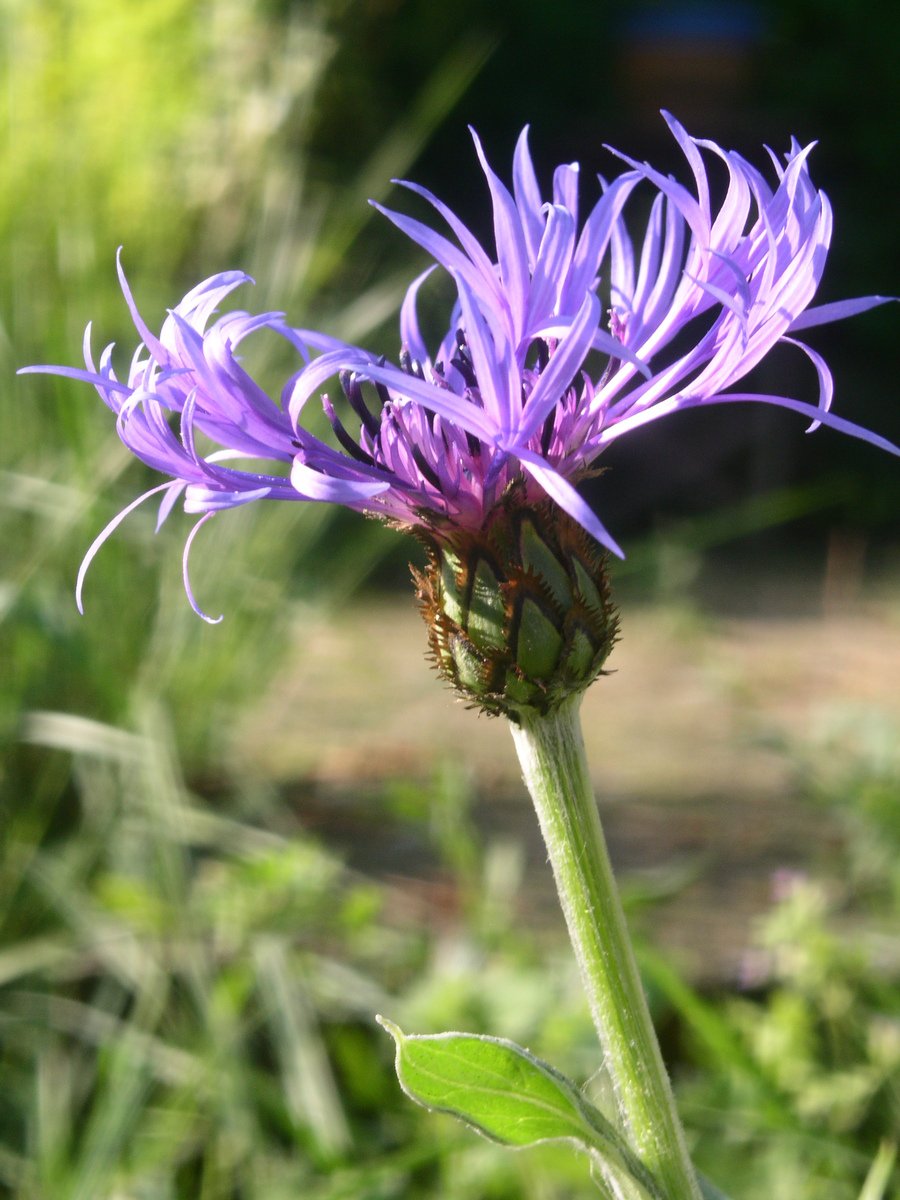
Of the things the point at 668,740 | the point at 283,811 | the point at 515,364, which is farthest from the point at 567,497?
the point at 668,740

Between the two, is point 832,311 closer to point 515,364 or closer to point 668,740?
point 515,364

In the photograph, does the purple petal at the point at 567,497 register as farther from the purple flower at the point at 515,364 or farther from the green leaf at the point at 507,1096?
the green leaf at the point at 507,1096

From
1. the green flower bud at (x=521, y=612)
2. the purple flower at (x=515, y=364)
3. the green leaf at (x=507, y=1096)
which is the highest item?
the purple flower at (x=515, y=364)

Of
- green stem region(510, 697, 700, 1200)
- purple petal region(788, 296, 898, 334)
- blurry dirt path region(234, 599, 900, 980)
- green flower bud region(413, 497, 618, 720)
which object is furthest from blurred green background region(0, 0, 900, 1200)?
purple petal region(788, 296, 898, 334)

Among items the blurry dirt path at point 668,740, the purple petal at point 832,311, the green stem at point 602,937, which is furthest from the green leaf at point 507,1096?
the blurry dirt path at point 668,740

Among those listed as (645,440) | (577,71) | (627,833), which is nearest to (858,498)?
(645,440)

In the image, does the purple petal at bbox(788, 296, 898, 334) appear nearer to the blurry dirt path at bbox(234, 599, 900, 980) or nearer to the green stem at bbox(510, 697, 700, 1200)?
the green stem at bbox(510, 697, 700, 1200)
